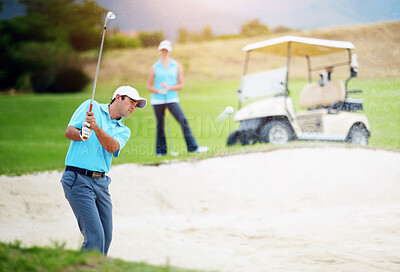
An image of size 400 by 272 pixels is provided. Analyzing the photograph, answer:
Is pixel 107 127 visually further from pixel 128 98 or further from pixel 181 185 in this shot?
pixel 181 185

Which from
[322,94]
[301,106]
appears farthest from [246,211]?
[322,94]

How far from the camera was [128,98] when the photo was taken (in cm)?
284

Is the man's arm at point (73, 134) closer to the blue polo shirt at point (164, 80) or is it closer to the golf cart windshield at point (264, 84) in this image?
the blue polo shirt at point (164, 80)

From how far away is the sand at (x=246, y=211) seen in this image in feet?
12.4

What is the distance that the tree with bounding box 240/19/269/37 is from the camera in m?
6.58

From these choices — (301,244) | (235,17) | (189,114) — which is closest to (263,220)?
(301,244)

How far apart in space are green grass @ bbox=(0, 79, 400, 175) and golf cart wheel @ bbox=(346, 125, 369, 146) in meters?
0.12

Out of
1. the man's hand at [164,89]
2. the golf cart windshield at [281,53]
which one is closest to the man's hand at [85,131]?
the man's hand at [164,89]

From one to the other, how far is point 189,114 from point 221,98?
20.2 inches

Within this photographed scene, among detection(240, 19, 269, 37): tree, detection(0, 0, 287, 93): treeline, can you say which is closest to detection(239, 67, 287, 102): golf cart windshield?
detection(240, 19, 269, 37): tree

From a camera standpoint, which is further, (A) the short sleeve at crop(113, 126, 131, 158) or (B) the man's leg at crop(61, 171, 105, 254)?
(A) the short sleeve at crop(113, 126, 131, 158)

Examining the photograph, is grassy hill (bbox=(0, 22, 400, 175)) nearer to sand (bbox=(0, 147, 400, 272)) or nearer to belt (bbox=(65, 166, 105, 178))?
sand (bbox=(0, 147, 400, 272))

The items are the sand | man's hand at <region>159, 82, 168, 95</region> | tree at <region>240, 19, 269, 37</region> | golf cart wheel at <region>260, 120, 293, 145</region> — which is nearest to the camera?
the sand

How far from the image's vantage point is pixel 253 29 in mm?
6633
